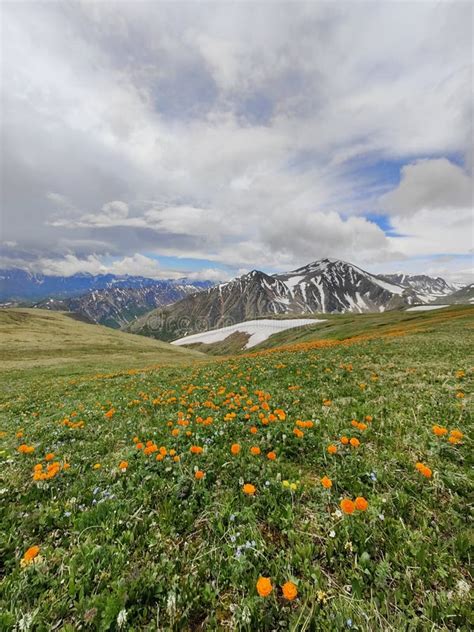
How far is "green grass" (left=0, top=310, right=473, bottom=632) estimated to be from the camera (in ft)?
10.4

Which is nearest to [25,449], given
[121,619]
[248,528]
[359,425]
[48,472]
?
[48,472]

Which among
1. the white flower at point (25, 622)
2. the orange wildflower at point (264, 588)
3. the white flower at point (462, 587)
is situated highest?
the orange wildflower at point (264, 588)

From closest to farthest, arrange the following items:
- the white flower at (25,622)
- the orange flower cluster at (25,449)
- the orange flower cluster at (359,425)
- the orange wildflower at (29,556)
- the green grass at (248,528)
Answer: the white flower at (25,622) → the green grass at (248,528) → the orange wildflower at (29,556) → the orange flower cluster at (359,425) → the orange flower cluster at (25,449)

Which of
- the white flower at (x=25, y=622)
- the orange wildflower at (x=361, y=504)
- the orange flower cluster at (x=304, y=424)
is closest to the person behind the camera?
the white flower at (x=25, y=622)

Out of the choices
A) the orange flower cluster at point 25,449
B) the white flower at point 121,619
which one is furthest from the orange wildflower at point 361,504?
the orange flower cluster at point 25,449

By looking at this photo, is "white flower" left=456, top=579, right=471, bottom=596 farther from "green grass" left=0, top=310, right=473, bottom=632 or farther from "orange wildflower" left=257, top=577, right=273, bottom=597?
"orange wildflower" left=257, top=577, right=273, bottom=597

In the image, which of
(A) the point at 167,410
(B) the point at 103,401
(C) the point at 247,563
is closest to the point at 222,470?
(C) the point at 247,563

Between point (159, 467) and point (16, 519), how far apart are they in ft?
8.08

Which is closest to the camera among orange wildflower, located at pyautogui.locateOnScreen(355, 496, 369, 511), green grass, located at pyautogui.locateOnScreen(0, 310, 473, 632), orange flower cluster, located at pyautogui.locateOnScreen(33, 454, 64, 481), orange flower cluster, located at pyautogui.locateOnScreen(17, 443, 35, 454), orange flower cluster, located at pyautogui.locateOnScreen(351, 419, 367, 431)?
green grass, located at pyautogui.locateOnScreen(0, 310, 473, 632)

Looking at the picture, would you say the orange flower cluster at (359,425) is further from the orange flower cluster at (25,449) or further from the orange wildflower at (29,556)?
the orange flower cluster at (25,449)

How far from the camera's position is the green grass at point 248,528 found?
10.4ft

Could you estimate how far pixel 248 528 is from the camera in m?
4.21

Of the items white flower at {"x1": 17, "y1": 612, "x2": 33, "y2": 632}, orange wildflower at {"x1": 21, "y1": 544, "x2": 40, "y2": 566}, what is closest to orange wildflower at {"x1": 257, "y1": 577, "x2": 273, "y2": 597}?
white flower at {"x1": 17, "y1": 612, "x2": 33, "y2": 632}

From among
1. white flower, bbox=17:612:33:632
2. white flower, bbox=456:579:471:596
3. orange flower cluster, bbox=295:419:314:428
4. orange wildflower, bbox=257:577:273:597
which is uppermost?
orange flower cluster, bbox=295:419:314:428
